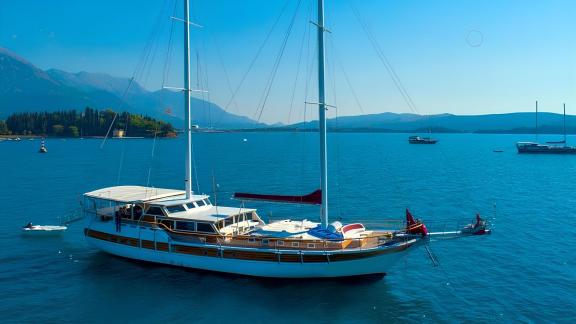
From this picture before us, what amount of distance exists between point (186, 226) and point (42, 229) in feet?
48.2

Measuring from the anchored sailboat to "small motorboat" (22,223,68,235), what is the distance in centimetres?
743

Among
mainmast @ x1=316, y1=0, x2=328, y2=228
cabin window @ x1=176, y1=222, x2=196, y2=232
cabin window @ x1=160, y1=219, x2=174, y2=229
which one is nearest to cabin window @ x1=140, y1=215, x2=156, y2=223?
cabin window @ x1=160, y1=219, x2=174, y2=229

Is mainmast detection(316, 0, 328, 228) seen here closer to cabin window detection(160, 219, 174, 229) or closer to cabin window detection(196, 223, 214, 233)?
cabin window detection(196, 223, 214, 233)

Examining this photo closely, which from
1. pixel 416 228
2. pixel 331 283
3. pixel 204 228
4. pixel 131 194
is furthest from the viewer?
pixel 131 194

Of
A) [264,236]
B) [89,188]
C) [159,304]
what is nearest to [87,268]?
[159,304]

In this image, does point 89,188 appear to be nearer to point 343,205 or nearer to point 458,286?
point 343,205

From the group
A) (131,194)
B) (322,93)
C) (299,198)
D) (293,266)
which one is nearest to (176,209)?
(131,194)

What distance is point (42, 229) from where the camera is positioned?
32.0 metres

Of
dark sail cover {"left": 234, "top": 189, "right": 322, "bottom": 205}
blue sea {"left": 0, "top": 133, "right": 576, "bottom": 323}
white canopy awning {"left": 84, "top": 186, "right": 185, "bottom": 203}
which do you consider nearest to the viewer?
blue sea {"left": 0, "top": 133, "right": 576, "bottom": 323}

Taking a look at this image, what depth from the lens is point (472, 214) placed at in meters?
38.5

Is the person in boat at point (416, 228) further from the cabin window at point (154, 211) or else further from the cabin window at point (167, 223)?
the cabin window at point (154, 211)

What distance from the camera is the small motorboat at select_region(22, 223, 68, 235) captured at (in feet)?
105

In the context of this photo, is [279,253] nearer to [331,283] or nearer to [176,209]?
[331,283]

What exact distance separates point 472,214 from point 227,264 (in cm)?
2479
